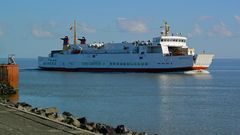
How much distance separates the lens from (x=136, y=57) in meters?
57.9

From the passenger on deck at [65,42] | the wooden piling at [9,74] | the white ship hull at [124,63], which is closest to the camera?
the wooden piling at [9,74]

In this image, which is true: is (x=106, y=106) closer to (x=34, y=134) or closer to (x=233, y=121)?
(x=233, y=121)

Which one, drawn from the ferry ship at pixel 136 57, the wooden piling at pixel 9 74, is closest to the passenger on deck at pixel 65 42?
the ferry ship at pixel 136 57

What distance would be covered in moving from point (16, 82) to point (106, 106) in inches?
284

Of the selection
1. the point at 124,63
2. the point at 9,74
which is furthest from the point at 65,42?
the point at 9,74

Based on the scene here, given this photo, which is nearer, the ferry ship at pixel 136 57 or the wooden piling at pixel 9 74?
the wooden piling at pixel 9 74

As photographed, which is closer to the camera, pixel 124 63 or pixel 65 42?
pixel 124 63

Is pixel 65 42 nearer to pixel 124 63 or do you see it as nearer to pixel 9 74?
pixel 124 63

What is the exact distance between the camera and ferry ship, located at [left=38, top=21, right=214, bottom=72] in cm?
5550

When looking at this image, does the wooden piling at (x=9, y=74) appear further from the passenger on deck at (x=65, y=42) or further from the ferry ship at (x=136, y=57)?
the passenger on deck at (x=65, y=42)

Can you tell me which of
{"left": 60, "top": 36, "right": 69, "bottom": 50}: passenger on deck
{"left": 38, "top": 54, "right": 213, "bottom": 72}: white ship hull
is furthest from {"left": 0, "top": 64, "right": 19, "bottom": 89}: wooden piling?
{"left": 60, "top": 36, "right": 69, "bottom": 50}: passenger on deck

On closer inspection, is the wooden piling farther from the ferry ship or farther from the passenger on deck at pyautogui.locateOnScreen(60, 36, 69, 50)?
the passenger on deck at pyautogui.locateOnScreen(60, 36, 69, 50)

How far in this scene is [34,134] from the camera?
339 inches

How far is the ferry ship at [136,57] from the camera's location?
55500 mm
